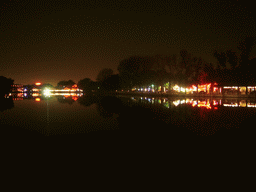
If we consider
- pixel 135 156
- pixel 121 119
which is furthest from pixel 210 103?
pixel 135 156

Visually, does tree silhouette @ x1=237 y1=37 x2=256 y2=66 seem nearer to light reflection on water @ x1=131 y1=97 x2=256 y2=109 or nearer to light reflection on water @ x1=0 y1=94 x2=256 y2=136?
light reflection on water @ x1=131 y1=97 x2=256 y2=109

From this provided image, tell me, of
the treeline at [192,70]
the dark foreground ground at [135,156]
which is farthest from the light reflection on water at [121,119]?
the treeline at [192,70]

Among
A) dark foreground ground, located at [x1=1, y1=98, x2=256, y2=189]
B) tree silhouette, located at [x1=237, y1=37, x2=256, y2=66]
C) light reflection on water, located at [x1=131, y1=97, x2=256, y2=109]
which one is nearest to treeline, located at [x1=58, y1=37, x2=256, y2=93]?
tree silhouette, located at [x1=237, y1=37, x2=256, y2=66]

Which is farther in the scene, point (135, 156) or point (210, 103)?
point (210, 103)

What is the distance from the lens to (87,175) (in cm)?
442

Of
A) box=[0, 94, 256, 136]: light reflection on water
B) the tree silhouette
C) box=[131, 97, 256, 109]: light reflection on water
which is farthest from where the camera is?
the tree silhouette

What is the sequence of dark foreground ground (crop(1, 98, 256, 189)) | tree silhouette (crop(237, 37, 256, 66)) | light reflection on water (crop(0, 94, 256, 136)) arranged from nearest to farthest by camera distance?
dark foreground ground (crop(1, 98, 256, 189)) < light reflection on water (crop(0, 94, 256, 136)) < tree silhouette (crop(237, 37, 256, 66))

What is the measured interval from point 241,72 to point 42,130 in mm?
46524

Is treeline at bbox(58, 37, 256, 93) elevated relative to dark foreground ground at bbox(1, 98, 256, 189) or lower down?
elevated

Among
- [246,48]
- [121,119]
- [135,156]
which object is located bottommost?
[135,156]

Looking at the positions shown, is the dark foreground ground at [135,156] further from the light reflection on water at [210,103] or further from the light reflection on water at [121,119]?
the light reflection on water at [210,103]

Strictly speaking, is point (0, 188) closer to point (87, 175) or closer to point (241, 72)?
point (87, 175)

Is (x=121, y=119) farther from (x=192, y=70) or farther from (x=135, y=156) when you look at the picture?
(x=192, y=70)

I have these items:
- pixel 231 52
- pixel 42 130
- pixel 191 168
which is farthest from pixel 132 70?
pixel 191 168
